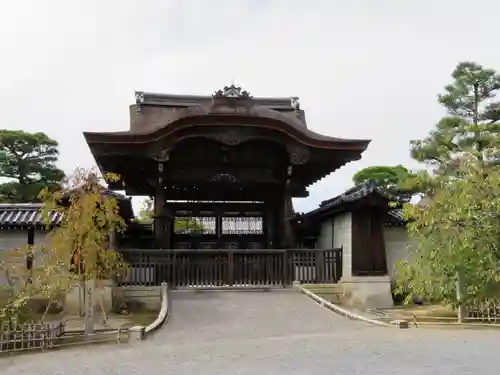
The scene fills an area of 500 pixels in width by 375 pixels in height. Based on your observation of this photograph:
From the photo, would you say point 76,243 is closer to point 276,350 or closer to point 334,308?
point 276,350

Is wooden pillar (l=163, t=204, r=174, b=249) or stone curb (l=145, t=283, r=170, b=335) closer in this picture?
stone curb (l=145, t=283, r=170, b=335)

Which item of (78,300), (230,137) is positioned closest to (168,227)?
(230,137)

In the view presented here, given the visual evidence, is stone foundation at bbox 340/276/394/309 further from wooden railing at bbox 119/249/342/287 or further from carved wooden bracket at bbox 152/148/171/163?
carved wooden bracket at bbox 152/148/171/163

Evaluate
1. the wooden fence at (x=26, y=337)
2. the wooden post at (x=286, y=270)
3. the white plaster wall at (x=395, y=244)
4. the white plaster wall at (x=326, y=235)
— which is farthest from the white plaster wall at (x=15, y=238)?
the white plaster wall at (x=395, y=244)

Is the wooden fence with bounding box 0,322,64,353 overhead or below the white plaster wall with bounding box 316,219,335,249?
below

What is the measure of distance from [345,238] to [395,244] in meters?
2.07

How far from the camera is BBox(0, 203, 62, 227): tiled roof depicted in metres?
15.8

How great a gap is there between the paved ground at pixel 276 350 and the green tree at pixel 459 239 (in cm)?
128

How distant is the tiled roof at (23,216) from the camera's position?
1584 cm

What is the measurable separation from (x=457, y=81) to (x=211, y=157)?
13144 millimetres

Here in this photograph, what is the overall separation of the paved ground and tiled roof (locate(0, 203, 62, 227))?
5.19 m

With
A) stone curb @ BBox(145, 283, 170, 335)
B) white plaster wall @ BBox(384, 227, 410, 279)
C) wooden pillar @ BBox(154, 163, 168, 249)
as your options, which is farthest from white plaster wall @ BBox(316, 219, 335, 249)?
stone curb @ BBox(145, 283, 170, 335)

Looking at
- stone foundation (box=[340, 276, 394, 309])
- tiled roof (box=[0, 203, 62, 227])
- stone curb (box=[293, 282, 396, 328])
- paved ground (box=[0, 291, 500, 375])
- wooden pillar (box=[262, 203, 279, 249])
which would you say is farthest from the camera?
wooden pillar (box=[262, 203, 279, 249])

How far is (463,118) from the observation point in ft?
81.9
